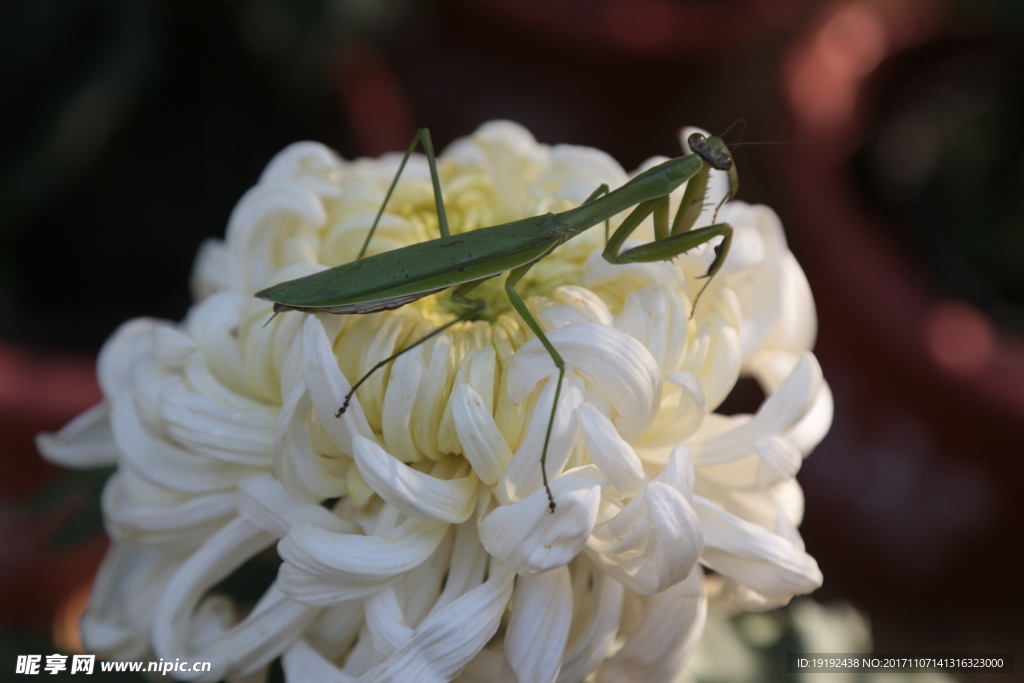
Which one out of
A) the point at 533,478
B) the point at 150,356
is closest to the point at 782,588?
the point at 533,478

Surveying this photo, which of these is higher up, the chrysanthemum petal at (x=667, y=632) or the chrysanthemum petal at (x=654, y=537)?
the chrysanthemum petal at (x=654, y=537)

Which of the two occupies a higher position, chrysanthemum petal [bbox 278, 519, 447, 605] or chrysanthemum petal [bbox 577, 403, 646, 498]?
chrysanthemum petal [bbox 577, 403, 646, 498]

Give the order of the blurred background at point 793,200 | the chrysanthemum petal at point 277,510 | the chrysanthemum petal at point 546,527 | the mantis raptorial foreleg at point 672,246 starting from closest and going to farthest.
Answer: the chrysanthemum petal at point 546,527 → the chrysanthemum petal at point 277,510 → the mantis raptorial foreleg at point 672,246 → the blurred background at point 793,200

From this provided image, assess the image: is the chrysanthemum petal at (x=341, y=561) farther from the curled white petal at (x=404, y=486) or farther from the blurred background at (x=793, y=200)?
the blurred background at (x=793, y=200)

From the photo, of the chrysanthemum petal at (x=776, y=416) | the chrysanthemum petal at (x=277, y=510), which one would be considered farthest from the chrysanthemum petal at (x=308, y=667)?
the chrysanthemum petal at (x=776, y=416)

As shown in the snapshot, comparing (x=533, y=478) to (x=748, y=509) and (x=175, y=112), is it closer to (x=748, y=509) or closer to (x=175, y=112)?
(x=748, y=509)

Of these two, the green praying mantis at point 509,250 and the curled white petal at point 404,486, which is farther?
the green praying mantis at point 509,250

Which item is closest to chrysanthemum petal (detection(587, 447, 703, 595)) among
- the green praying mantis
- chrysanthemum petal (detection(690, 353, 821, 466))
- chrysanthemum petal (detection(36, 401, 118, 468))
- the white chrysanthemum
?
the white chrysanthemum

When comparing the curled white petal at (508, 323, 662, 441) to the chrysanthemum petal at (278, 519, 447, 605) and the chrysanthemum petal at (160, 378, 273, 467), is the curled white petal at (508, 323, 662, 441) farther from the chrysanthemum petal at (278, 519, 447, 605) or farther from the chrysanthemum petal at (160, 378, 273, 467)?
the chrysanthemum petal at (160, 378, 273, 467)
